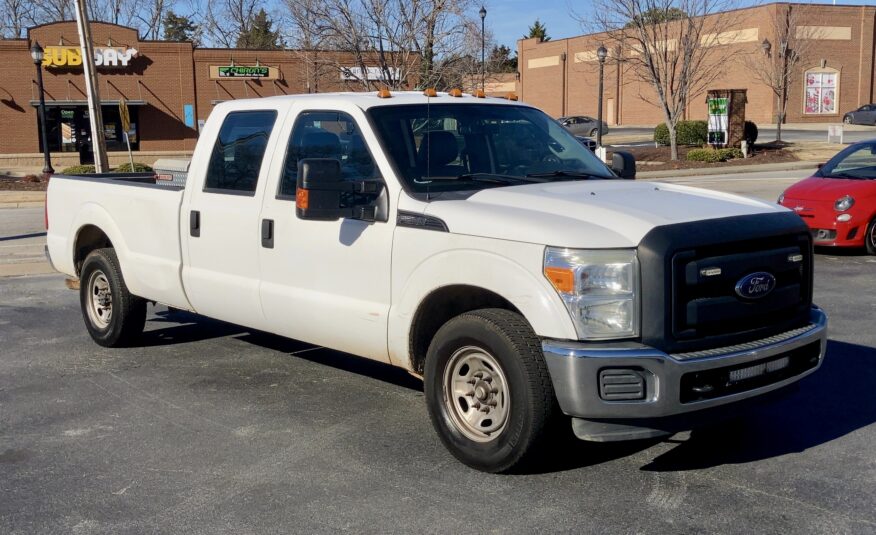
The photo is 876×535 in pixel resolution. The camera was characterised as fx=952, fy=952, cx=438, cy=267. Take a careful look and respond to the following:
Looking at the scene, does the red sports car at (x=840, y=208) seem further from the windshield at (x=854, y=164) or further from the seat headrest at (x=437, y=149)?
the seat headrest at (x=437, y=149)

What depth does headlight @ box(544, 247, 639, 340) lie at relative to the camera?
14.5 ft

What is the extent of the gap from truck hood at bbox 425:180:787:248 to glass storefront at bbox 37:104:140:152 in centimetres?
4291

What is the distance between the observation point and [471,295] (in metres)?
5.16

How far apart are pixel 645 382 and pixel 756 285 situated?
0.82m

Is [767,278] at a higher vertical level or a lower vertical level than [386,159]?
lower

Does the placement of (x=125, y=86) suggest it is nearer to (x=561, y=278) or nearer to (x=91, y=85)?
(x=91, y=85)

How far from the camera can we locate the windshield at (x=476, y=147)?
5.56 metres

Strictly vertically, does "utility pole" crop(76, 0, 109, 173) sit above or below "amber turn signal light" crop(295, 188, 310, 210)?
above

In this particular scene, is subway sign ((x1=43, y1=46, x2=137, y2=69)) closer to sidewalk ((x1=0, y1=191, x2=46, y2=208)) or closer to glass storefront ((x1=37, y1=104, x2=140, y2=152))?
glass storefront ((x1=37, y1=104, x2=140, y2=152))

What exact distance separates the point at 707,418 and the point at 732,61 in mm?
61898

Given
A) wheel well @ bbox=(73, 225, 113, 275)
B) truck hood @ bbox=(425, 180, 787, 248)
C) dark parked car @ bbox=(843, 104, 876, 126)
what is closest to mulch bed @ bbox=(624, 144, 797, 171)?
dark parked car @ bbox=(843, 104, 876, 126)

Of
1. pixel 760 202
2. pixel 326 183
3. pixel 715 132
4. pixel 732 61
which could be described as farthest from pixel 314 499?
pixel 732 61

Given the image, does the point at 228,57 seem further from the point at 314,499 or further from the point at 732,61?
the point at 314,499

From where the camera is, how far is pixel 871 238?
12.2 meters
